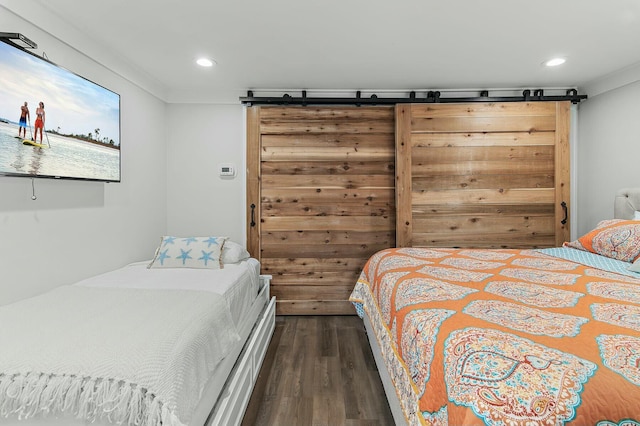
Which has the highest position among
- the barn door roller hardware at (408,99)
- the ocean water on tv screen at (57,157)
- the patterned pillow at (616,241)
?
the barn door roller hardware at (408,99)

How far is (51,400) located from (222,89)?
3044 millimetres

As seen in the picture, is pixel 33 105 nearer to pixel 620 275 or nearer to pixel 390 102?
pixel 390 102

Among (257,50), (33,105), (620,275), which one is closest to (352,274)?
(620,275)

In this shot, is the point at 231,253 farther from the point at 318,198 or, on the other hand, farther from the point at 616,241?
the point at 616,241

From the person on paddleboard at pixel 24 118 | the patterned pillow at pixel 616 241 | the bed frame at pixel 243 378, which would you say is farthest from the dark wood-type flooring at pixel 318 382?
the person on paddleboard at pixel 24 118

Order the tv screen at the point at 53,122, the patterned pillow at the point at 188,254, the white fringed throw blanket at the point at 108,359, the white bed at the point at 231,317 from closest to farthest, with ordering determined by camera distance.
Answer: the white fringed throw blanket at the point at 108,359 → the white bed at the point at 231,317 → the tv screen at the point at 53,122 → the patterned pillow at the point at 188,254

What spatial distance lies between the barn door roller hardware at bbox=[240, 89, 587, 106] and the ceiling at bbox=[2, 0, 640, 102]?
122 mm

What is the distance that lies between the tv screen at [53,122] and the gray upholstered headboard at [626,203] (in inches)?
173

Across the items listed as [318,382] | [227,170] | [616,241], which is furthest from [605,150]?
[227,170]

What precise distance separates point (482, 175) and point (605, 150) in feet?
3.87

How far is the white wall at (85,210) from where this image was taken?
5.73ft

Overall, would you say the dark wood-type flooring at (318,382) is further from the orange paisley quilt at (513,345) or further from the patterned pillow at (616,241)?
the patterned pillow at (616,241)

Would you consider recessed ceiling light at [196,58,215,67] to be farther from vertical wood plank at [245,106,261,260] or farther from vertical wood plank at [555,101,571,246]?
vertical wood plank at [555,101,571,246]

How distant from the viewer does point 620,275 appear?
1.71 m
